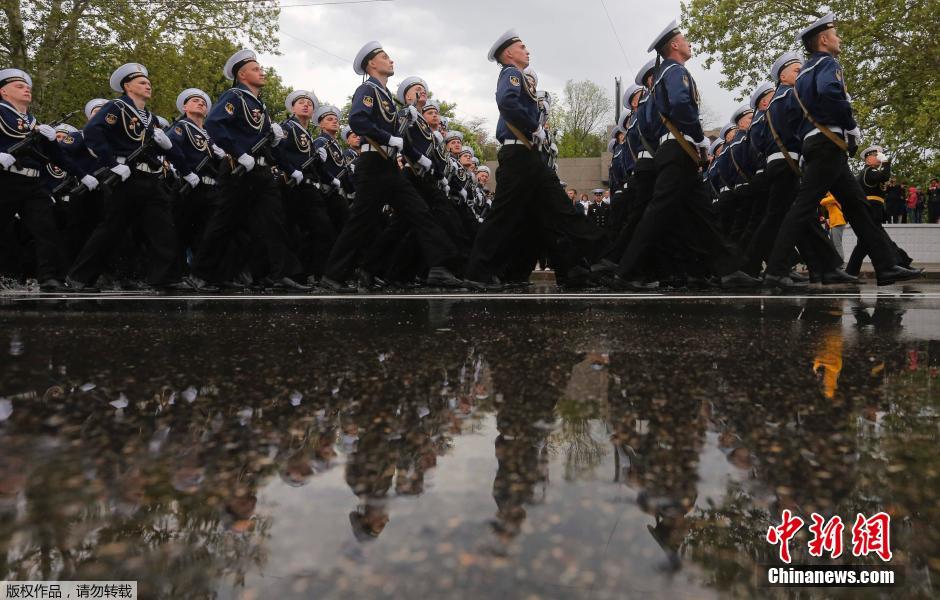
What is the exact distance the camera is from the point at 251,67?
7914 millimetres

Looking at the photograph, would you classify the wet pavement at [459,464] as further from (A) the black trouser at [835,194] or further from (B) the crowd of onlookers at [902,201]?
(B) the crowd of onlookers at [902,201]

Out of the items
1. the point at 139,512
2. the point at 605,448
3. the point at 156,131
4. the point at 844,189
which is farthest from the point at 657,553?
the point at 156,131

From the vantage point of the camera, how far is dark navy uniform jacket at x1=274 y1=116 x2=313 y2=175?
8820 millimetres

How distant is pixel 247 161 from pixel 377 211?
137cm

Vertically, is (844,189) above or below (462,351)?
above

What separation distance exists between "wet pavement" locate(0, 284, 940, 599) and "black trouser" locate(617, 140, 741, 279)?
146 inches

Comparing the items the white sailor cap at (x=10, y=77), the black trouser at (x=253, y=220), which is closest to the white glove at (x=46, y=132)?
the white sailor cap at (x=10, y=77)

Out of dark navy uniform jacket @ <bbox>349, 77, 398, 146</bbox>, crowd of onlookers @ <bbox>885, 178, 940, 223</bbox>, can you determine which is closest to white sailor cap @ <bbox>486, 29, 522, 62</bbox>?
dark navy uniform jacket @ <bbox>349, 77, 398, 146</bbox>

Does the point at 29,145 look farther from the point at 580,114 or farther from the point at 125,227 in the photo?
the point at 580,114

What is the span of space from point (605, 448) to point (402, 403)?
23.6 inches

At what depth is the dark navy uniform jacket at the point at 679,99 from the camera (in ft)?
21.4

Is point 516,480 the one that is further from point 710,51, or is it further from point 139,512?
point 710,51

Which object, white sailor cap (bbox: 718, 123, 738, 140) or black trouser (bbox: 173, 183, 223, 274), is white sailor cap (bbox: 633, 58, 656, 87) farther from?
black trouser (bbox: 173, 183, 223, 274)

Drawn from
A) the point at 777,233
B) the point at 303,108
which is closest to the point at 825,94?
the point at 777,233
